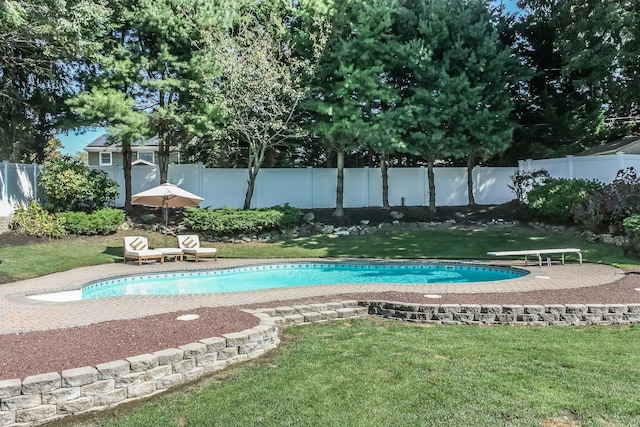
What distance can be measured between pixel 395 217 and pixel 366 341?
1519cm

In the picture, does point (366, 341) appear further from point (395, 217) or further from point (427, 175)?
point (427, 175)

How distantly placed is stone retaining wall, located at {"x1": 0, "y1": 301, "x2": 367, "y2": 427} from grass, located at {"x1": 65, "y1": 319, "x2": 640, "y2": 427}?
0.20 meters

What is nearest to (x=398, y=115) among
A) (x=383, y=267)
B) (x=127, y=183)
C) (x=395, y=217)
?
(x=395, y=217)

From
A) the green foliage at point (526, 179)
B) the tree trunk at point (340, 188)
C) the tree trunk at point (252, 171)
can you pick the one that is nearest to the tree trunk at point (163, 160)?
the tree trunk at point (252, 171)

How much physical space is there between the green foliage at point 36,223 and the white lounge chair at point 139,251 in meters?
3.29

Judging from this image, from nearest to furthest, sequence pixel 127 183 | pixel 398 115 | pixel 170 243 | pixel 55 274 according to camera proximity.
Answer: pixel 55 274 → pixel 170 243 → pixel 398 115 → pixel 127 183

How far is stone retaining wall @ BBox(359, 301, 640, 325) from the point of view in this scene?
7.35m

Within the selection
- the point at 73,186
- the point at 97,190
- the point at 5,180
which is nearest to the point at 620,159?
the point at 97,190

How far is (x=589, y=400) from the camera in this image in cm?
426

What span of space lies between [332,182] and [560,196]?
9.99 meters

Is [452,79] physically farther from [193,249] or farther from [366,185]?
[193,249]

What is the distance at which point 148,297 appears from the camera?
923 centimetres

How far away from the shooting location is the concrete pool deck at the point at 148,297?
297 inches

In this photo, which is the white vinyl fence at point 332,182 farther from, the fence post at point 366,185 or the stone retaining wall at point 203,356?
the stone retaining wall at point 203,356
